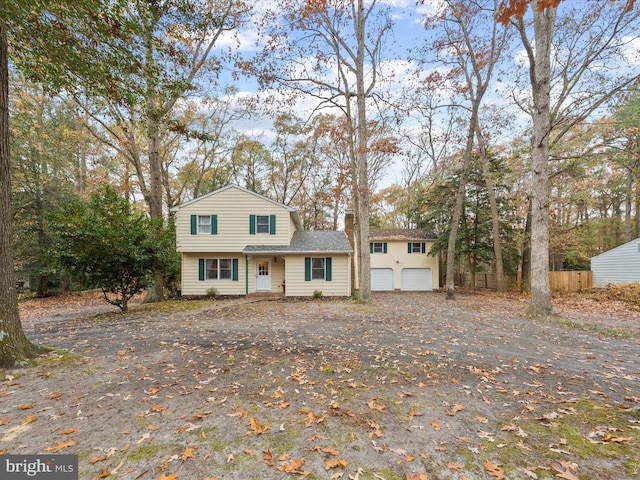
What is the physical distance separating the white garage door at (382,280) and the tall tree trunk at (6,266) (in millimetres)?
20055

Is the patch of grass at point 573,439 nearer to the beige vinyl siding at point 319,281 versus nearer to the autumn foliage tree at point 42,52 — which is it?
the autumn foliage tree at point 42,52

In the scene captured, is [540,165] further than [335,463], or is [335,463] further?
[540,165]

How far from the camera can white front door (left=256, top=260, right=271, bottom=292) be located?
53.9 feet

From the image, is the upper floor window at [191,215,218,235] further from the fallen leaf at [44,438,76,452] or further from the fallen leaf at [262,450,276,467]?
the fallen leaf at [262,450,276,467]

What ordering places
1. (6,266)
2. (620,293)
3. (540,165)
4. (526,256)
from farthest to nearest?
(526,256), (620,293), (540,165), (6,266)

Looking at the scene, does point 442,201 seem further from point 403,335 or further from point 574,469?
point 574,469

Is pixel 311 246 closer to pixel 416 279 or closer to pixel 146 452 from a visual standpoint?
pixel 416 279

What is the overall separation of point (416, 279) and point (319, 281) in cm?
1004

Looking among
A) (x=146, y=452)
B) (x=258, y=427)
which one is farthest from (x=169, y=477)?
(x=258, y=427)

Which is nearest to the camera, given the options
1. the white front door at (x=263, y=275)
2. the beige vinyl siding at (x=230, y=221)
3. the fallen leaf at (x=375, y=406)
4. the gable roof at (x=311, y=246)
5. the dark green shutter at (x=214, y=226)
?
the fallen leaf at (x=375, y=406)

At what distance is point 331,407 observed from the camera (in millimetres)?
3385

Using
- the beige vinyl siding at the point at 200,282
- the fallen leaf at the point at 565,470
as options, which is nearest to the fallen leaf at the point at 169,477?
the fallen leaf at the point at 565,470

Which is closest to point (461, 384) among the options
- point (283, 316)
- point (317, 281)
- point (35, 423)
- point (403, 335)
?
point (403, 335)

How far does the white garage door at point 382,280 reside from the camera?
22.5 metres
